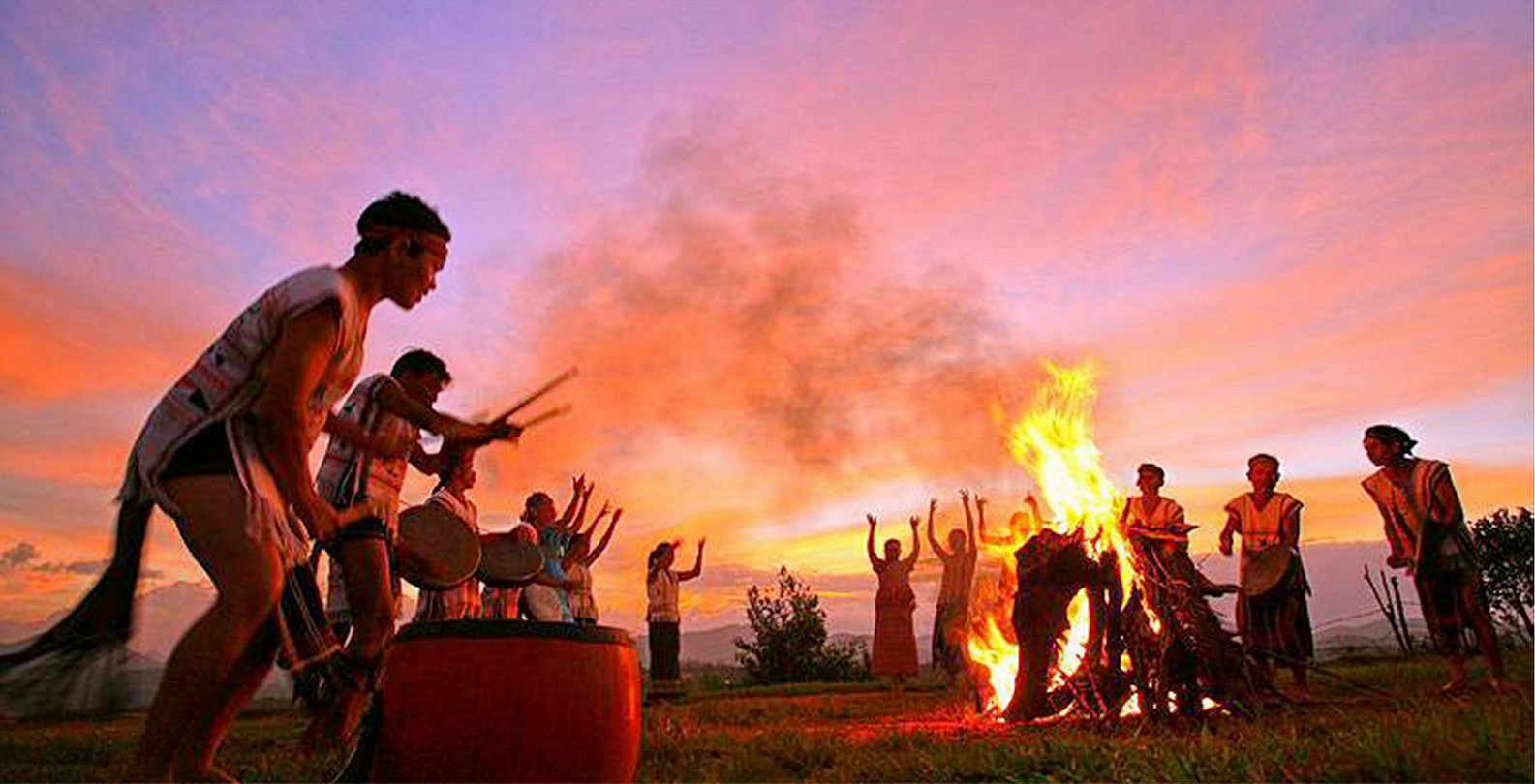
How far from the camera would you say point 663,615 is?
13.9 meters

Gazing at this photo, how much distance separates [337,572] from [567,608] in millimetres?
4116

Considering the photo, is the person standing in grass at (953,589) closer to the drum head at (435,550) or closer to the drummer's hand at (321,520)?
the drum head at (435,550)

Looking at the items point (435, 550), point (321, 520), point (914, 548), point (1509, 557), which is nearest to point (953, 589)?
point (914, 548)

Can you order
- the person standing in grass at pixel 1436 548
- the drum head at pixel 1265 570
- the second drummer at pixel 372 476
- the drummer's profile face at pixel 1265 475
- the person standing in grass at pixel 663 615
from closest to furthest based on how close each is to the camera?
the second drummer at pixel 372 476 < the person standing in grass at pixel 1436 548 < the drum head at pixel 1265 570 < the drummer's profile face at pixel 1265 475 < the person standing in grass at pixel 663 615

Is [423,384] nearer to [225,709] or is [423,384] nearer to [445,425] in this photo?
[445,425]

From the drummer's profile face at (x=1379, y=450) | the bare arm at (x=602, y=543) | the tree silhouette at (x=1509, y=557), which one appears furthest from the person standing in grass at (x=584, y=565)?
the tree silhouette at (x=1509, y=557)

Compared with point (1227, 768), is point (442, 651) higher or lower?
higher

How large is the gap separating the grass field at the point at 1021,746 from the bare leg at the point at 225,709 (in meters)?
1.76

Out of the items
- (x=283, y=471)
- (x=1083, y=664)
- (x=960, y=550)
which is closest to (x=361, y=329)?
(x=283, y=471)

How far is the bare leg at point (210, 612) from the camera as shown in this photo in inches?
129

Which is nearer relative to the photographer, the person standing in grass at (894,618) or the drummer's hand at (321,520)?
the drummer's hand at (321,520)

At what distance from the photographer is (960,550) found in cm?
1468

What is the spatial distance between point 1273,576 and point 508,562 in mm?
6638

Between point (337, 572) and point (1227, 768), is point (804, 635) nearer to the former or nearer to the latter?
point (337, 572)
